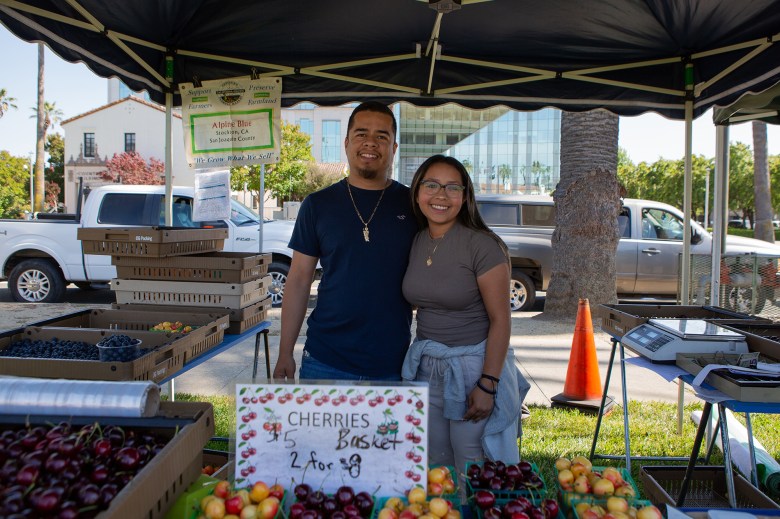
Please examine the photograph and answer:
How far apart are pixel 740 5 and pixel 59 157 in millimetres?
61597

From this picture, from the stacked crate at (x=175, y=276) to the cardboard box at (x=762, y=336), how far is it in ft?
9.80

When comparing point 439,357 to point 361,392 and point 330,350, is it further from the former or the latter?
point 361,392

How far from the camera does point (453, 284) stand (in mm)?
2453

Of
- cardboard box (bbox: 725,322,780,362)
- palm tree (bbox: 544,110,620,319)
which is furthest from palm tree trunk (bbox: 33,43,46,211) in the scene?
cardboard box (bbox: 725,322,780,362)

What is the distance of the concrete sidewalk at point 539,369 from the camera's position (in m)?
6.16

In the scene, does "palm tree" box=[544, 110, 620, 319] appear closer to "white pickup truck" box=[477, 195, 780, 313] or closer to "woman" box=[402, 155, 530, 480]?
"white pickup truck" box=[477, 195, 780, 313]

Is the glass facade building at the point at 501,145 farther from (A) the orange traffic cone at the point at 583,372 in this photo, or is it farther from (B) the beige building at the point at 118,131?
(A) the orange traffic cone at the point at 583,372

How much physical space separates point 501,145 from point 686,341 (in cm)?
6609

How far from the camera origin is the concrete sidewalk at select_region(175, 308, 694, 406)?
6.16 metres

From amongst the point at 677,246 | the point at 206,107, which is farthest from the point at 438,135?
the point at 206,107

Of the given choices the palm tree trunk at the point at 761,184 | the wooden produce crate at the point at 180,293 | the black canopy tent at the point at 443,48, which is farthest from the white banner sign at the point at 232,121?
the palm tree trunk at the point at 761,184

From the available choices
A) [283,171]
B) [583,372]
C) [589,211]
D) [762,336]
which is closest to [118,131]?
[283,171]

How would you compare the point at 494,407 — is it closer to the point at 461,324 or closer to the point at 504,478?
the point at 461,324

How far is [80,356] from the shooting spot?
292 centimetres
